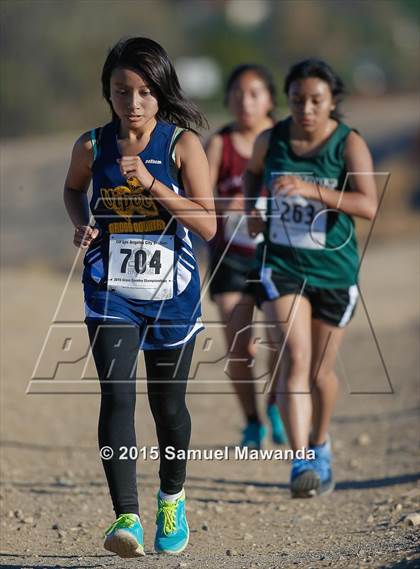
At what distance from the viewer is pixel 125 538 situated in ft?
15.9

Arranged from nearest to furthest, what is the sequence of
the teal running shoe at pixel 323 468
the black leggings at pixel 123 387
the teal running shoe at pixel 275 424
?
the black leggings at pixel 123 387 < the teal running shoe at pixel 323 468 < the teal running shoe at pixel 275 424

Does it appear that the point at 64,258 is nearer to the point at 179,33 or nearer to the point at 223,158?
the point at 223,158

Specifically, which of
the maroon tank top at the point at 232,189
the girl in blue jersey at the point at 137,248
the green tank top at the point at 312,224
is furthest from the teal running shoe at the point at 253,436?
the girl in blue jersey at the point at 137,248

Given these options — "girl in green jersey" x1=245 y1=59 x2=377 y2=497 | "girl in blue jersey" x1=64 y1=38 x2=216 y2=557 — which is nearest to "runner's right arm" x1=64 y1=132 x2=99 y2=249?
"girl in blue jersey" x1=64 y1=38 x2=216 y2=557

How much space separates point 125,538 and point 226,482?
2.50 m

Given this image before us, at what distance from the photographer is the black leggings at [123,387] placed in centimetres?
496

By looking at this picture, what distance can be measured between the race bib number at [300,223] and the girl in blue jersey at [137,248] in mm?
1478

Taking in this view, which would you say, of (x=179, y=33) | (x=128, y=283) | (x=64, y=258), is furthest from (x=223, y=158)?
(x=179, y=33)

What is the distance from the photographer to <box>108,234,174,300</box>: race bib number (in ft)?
16.5

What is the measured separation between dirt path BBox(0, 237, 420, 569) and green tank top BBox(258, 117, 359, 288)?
133 centimetres

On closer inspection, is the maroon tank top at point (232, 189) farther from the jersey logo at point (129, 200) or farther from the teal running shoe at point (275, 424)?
the jersey logo at point (129, 200)

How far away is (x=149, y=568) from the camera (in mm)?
5062

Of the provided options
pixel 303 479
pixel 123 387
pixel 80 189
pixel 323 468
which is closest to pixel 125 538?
pixel 123 387

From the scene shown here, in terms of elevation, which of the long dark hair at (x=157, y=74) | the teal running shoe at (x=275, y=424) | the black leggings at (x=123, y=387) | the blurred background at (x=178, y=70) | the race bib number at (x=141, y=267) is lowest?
the blurred background at (x=178, y=70)
